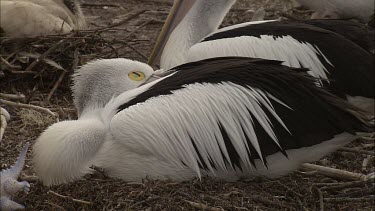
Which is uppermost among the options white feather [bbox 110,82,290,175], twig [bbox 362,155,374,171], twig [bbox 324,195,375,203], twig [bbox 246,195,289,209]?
white feather [bbox 110,82,290,175]

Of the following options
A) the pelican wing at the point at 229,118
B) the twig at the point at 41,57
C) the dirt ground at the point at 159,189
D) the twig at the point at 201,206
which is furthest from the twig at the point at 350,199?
the twig at the point at 41,57

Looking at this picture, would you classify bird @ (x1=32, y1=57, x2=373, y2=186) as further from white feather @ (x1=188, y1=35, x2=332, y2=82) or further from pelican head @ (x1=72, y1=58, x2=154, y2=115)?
white feather @ (x1=188, y1=35, x2=332, y2=82)

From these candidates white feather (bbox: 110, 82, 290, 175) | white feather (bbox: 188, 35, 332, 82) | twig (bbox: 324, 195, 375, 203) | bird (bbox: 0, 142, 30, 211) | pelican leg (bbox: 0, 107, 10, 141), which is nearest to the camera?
bird (bbox: 0, 142, 30, 211)

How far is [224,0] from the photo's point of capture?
5781 millimetres

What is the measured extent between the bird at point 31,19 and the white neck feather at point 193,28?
0.89 m

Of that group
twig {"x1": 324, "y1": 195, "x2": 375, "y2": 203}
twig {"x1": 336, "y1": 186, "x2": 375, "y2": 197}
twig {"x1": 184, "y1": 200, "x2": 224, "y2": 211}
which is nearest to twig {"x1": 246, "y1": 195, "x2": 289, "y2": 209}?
twig {"x1": 184, "y1": 200, "x2": 224, "y2": 211}

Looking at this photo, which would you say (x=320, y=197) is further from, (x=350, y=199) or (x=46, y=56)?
(x=46, y=56)

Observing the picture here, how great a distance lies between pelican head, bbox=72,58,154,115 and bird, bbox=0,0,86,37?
1619 millimetres

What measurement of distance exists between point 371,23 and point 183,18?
142 cm

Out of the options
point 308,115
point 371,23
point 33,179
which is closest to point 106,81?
point 33,179

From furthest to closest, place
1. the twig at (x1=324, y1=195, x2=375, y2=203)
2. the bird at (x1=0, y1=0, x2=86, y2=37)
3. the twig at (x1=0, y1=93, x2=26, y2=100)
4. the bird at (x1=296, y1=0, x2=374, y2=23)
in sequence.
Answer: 1. the bird at (x1=296, y1=0, x2=374, y2=23)
2. the bird at (x1=0, y1=0, x2=86, y2=37)
3. the twig at (x1=0, y1=93, x2=26, y2=100)
4. the twig at (x1=324, y1=195, x2=375, y2=203)

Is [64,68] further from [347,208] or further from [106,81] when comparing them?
[347,208]

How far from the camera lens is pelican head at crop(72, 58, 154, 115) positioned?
441 cm

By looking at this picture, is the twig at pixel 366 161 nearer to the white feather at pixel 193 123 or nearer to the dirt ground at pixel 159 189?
the dirt ground at pixel 159 189
